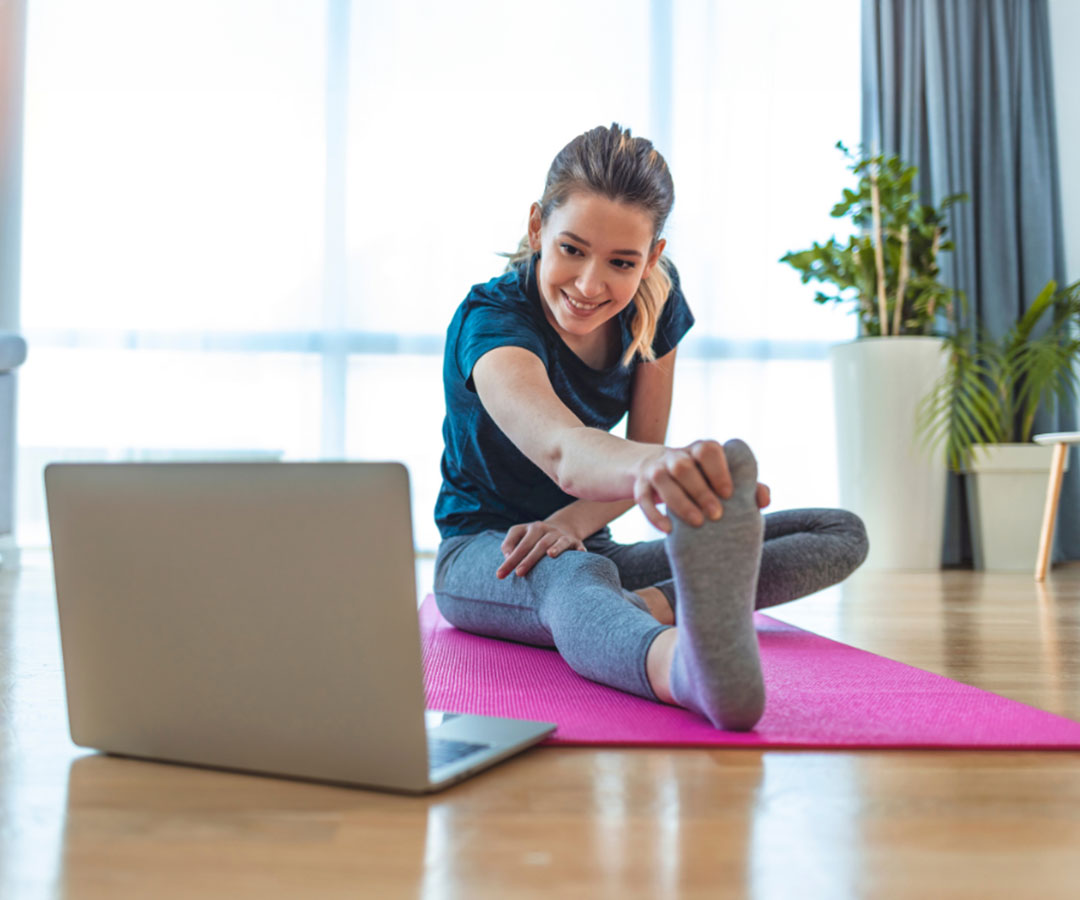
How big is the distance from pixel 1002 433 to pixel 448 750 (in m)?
2.78

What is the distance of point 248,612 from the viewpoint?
708 millimetres

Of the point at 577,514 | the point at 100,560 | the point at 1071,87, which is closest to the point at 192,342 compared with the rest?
the point at 577,514

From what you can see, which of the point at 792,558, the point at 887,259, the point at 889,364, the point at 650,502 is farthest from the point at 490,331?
the point at 887,259

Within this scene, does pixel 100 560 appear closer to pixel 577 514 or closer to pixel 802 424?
pixel 577 514

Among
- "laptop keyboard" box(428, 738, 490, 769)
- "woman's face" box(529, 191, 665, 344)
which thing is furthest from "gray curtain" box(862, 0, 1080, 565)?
"laptop keyboard" box(428, 738, 490, 769)

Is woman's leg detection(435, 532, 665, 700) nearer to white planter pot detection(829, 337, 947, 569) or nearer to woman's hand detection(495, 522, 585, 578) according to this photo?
woman's hand detection(495, 522, 585, 578)

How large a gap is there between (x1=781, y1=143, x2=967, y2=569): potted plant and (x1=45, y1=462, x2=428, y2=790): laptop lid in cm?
254

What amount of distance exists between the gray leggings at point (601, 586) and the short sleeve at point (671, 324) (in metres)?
0.29

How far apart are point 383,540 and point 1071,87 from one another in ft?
12.1

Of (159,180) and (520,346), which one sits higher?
(159,180)

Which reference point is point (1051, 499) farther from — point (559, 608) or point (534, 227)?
point (559, 608)

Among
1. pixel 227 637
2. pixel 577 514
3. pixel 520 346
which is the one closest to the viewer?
pixel 227 637

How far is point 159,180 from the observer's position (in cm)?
346

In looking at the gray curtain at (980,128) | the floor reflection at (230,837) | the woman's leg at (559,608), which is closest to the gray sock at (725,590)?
the woman's leg at (559,608)
